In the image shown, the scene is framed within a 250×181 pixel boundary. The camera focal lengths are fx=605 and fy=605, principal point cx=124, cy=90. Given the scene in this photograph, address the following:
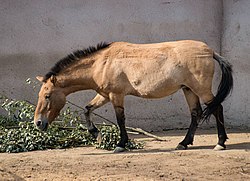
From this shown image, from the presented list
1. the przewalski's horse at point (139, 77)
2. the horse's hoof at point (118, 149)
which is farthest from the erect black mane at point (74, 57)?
the horse's hoof at point (118, 149)

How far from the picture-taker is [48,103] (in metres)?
8.59

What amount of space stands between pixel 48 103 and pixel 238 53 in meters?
3.75

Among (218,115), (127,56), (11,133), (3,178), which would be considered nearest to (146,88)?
(127,56)

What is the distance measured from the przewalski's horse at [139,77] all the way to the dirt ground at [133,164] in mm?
382

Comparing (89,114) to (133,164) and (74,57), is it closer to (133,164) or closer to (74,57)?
(74,57)

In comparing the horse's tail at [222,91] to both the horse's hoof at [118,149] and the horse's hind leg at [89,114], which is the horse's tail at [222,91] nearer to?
the horse's hoof at [118,149]

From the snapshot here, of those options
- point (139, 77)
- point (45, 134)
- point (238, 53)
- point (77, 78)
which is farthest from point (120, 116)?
point (238, 53)

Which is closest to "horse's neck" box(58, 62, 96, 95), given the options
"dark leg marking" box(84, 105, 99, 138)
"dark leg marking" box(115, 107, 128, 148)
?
"dark leg marking" box(84, 105, 99, 138)

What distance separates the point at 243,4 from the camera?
10.5m

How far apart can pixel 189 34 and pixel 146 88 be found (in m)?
→ 2.57

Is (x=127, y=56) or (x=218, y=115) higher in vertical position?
(x=127, y=56)

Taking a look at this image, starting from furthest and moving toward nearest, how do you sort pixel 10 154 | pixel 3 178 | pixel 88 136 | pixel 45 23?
pixel 45 23
pixel 88 136
pixel 10 154
pixel 3 178

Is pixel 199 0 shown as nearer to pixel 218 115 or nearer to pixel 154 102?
pixel 154 102

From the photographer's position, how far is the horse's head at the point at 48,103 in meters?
8.55
